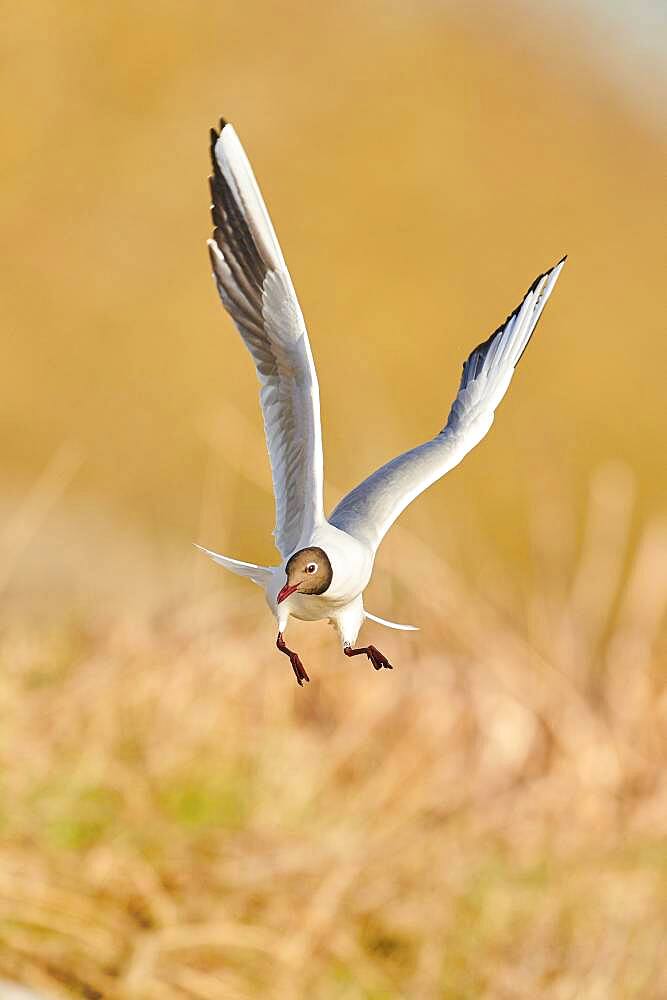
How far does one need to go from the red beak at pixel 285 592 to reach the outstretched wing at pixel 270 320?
3 centimetres

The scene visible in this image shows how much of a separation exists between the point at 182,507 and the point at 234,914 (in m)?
3.99

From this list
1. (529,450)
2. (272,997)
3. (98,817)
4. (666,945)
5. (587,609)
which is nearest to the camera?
(272,997)

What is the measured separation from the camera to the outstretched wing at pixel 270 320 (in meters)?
0.47

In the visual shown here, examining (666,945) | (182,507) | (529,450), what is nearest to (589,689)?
(666,945)

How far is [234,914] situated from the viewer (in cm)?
207

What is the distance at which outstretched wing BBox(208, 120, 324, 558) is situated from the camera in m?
0.47

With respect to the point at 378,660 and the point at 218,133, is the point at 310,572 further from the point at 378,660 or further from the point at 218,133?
the point at 218,133

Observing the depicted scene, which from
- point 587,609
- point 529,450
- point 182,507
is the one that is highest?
point 529,450

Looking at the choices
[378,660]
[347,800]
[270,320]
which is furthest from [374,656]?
[347,800]

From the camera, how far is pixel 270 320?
49cm

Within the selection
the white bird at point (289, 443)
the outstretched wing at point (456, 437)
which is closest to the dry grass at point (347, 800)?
the outstretched wing at point (456, 437)

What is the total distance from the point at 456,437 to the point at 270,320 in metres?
0.14

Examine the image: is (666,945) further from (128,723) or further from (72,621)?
(72,621)

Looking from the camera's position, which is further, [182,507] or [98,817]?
[182,507]
